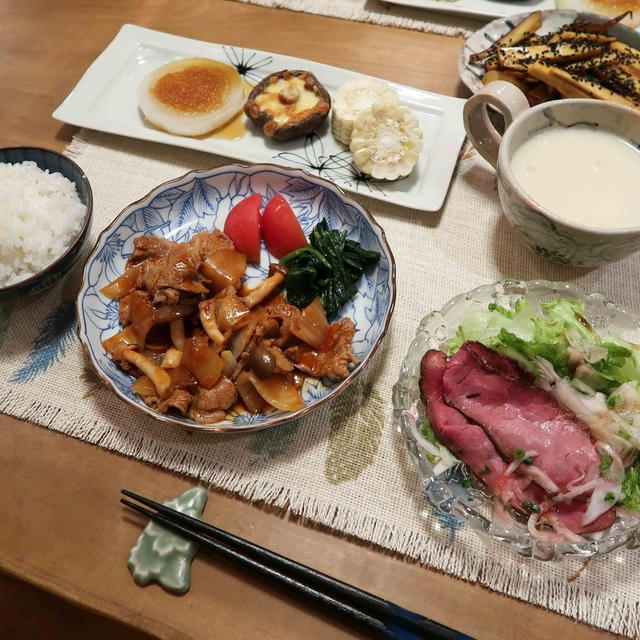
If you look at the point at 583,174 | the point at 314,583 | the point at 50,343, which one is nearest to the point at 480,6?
the point at 583,174

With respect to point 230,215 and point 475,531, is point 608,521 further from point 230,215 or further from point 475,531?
point 230,215

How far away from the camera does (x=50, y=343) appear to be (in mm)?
1790

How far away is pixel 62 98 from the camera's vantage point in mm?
2574

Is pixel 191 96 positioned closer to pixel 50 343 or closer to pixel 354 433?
pixel 50 343

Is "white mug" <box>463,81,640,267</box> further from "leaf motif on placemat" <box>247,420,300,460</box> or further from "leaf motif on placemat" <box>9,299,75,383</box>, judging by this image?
"leaf motif on placemat" <box>9,299,75,383</box>

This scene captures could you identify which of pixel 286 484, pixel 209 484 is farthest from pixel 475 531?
pixel 209 484

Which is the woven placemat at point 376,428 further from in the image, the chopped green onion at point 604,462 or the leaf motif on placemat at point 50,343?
the chopped green onion at point 604,462

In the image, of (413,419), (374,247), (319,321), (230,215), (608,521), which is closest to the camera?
(608,521)

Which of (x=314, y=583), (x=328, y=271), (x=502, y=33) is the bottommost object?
(x=314, y=583)

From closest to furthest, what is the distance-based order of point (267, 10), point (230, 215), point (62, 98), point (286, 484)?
point (286, 484) → point (230, 215) → point (62, 98) → point (267, 10)

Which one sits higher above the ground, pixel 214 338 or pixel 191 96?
pixel 191 96

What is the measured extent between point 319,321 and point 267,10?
2.17 meters

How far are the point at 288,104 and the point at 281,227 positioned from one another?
73 cm

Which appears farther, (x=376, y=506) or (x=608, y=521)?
(x=376, y=506)
